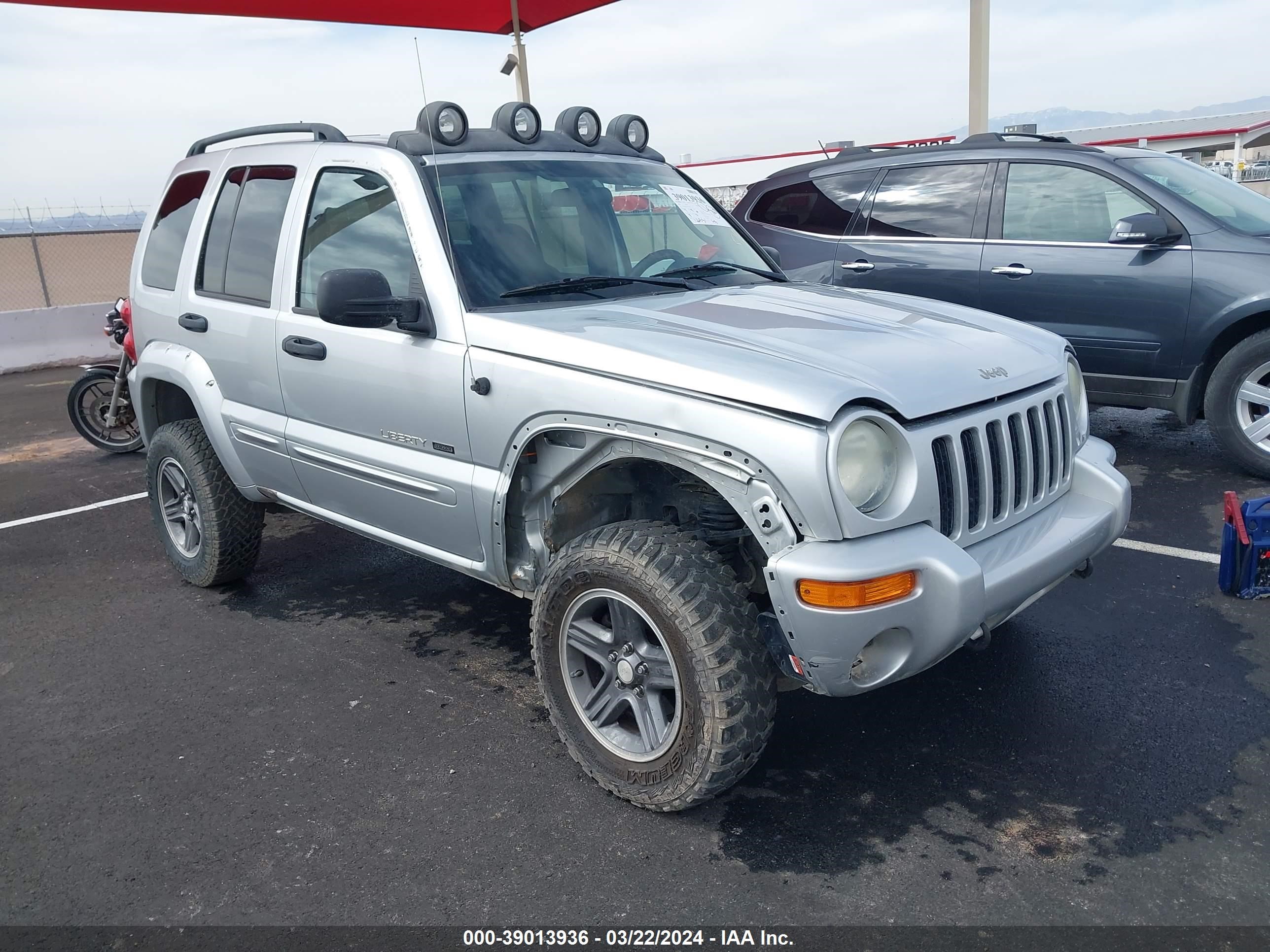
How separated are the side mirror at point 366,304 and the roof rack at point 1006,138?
199 inches

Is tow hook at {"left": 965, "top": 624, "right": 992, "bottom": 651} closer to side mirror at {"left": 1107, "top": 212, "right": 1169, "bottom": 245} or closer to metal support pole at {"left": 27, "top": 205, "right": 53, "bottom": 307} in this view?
side mirror at {"left": 1107, "top": 212, "right": 1169, "bottom": 245}

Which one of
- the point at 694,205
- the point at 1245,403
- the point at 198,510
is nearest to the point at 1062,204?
the point at 1245,403

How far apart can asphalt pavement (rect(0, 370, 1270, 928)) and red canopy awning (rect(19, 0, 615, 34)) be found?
906 cm

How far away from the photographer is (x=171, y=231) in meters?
5.07

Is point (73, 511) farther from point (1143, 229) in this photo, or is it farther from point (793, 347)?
point (1143, 229)

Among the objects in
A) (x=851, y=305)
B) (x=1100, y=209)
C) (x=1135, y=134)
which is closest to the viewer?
(x=851, y=305)

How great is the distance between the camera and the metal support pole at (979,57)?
953cm

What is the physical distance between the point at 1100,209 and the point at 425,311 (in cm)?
479

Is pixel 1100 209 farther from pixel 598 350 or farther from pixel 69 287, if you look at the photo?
pixel 69 287

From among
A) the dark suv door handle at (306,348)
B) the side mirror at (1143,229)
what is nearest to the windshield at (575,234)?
the dark suv door handle at (306,348)

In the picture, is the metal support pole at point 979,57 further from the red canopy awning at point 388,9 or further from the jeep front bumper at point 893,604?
the jeep front bumper at point 893,604

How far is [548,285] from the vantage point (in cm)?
372

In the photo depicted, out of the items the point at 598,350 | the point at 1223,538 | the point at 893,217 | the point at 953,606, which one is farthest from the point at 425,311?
the point at 893,217

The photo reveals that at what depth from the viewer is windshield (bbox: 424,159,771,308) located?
3.70 meters
